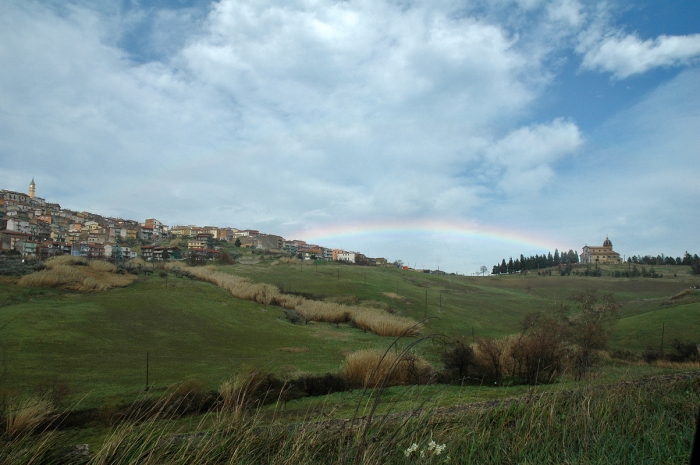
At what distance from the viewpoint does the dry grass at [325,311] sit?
2309cm

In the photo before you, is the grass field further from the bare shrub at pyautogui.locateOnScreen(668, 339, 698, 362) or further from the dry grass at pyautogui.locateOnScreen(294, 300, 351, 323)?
the bare shrub at pyautogui.locateOnScreen(668, 339, 698, 362)

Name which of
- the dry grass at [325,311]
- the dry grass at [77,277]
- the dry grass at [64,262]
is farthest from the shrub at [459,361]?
the dry grass at [64,262]

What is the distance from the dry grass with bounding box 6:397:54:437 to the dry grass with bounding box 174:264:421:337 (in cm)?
1671

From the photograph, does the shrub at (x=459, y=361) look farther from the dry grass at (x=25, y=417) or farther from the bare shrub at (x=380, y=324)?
the dry grass at (x=25, y=417)

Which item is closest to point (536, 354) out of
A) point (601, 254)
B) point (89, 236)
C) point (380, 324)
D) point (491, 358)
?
point (491, 358)


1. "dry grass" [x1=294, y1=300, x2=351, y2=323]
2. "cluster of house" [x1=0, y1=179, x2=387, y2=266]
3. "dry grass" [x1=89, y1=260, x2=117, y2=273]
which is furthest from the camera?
"cluster of house" [x1=0, y1=179, x2=387, y2=266]

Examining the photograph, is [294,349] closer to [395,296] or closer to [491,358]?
[491,358]

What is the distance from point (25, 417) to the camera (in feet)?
19.3

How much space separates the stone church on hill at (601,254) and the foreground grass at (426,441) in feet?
398

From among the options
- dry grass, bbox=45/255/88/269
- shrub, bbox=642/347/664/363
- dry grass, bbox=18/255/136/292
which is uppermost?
dry grass, bbox=45/255/88/269

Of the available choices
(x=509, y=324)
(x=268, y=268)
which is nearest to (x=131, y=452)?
(x=509, y=324)

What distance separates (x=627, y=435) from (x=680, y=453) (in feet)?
2.00

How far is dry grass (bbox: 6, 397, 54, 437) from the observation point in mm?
5504

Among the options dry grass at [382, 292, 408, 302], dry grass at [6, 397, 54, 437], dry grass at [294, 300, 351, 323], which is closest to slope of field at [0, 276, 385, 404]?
dry grass at [294, 300, 351, 323]
